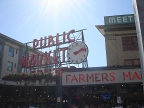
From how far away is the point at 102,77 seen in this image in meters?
24.3

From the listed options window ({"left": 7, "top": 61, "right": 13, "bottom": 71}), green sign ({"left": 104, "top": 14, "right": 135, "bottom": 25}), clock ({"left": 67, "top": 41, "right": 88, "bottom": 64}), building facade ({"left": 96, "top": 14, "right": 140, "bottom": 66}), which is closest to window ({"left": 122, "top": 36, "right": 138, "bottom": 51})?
building facade ({"left": 96, "top": 14, "right": 140, "bottom": 66})

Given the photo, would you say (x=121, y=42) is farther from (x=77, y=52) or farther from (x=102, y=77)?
(x=102, y=77)

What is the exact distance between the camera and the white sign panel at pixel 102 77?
23378mm

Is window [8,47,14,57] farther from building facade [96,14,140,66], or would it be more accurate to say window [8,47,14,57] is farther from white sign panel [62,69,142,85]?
building facade [96,14,140,66]

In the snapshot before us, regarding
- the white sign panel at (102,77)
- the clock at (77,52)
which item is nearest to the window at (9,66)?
the clock at (77,52)

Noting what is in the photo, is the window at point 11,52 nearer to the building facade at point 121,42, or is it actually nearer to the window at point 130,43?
the building facade at point 121,42

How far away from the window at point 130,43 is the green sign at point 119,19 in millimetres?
2908

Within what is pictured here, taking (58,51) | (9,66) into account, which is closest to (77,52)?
(58,51)

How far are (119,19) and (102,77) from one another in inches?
459

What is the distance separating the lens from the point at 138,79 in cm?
2306

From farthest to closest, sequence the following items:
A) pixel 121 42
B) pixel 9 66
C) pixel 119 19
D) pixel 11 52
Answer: pixel 11 52, pixel 9 66, pixel 119 19, pixel 121 42

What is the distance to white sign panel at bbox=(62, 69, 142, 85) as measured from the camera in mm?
23378

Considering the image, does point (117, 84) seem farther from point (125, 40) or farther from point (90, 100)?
point (90, 100)

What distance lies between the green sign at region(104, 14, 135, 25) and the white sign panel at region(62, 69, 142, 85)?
1000cm
